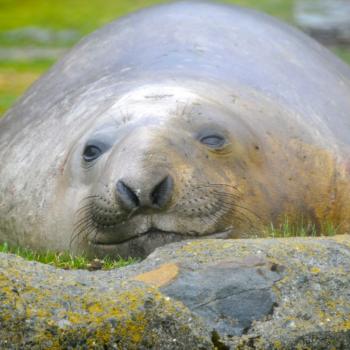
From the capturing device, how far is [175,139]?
221 inches

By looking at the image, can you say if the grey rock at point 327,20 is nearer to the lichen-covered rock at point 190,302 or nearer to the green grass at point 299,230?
the green grass at point 299,230

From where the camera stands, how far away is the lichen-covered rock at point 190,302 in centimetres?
379

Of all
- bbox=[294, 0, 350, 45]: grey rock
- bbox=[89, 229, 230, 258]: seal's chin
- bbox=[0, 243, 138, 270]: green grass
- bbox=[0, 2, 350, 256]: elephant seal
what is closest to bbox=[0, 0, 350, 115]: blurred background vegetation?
bbox=[294, 0, 350, 45]: grey rock

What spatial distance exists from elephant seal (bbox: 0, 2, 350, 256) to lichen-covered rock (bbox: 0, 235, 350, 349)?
3.48ft

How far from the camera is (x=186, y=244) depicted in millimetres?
4496

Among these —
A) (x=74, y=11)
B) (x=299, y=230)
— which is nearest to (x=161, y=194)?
(x=299, y=230)

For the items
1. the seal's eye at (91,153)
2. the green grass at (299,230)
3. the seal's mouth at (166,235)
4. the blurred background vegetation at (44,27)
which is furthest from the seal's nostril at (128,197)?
the blurred background vegetation at (44,27)

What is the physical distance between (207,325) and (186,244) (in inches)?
23.9

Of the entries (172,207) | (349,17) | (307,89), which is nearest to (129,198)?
(172,207)

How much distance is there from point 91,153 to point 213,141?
0.62 m

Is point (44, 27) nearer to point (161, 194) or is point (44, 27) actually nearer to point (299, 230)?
point (299, 230)

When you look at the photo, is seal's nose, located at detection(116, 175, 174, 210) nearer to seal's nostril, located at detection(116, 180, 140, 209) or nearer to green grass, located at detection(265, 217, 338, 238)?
seal's nostril, located at detection(116, 180, 140, 209)

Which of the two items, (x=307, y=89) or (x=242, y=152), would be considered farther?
(x=307, y=89)

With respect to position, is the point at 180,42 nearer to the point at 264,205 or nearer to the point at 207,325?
the point at 264,205
